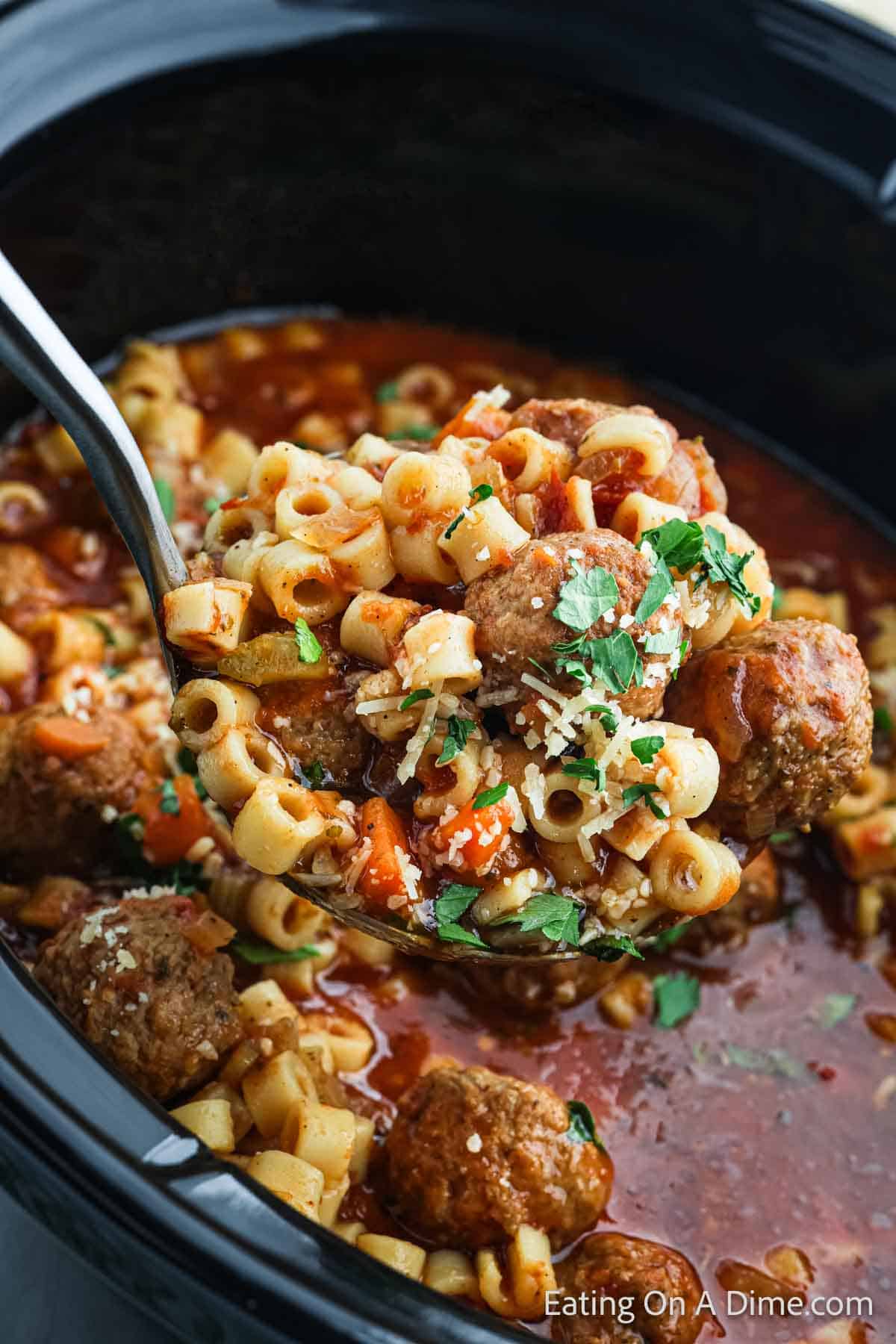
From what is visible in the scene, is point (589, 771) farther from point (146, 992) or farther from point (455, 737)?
point (146, 992)

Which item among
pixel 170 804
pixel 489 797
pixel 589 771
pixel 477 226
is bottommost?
pixel 170 804

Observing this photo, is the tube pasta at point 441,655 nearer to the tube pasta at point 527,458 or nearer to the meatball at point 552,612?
the meatball at point 552,612

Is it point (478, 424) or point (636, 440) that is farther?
point (478, 424)

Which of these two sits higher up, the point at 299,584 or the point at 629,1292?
the point at 299,584

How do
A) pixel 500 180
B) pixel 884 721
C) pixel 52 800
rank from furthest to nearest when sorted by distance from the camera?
1. pixel 500 180
2. pixel 884 721
3. pixel 52 800

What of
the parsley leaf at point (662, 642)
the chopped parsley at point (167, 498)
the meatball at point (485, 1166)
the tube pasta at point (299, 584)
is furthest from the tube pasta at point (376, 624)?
the chopped parsley at point (167, 498)

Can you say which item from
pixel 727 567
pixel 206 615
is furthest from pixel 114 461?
pixel 727 567

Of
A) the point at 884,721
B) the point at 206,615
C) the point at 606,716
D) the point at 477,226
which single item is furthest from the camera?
the point at 477,226
